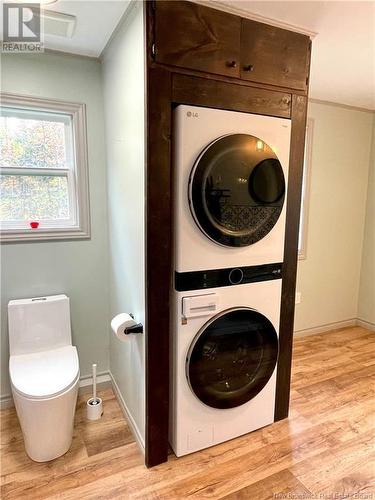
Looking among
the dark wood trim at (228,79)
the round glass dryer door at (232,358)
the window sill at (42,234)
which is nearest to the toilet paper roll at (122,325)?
the round glass dryer door at (232,358)

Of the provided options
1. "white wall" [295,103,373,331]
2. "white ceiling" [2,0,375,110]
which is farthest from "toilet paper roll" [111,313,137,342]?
"white wall" [295,103,373,331]

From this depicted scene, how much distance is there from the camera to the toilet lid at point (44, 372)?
5.61 ft

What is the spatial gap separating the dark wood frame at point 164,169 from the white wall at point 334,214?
147cm

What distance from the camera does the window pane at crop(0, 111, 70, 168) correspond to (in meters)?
2.11

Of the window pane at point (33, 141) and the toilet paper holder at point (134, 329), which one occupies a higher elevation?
the window pane at point (33, 141)

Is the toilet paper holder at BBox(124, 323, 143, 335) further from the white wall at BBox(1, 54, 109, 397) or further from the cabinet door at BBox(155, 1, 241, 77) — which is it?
the cabinet door at BBox(155, 1, 241, 77)

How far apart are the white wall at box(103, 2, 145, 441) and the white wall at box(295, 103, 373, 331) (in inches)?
78.0

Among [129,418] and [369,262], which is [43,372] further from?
[369,262]

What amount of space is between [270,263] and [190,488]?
1229 millimetres

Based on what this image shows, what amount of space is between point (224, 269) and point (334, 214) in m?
2.22

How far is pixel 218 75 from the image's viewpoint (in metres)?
1.61

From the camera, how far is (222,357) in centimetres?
181

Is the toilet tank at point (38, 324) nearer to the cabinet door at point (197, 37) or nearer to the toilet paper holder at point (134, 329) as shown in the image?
the toilet paper holder at point (134, 329)

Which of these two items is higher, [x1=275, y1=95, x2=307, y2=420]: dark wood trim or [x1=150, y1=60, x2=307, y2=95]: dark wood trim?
[x1=150, y1=60, x2=307, y2=95]: dark wood trim
